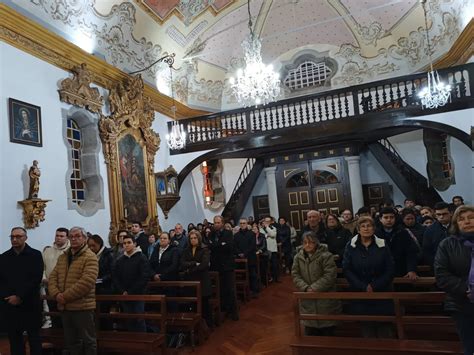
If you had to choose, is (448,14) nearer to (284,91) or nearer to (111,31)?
(284,91)

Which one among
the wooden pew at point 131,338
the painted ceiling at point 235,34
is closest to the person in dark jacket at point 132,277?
the wooden pew at point 131,338

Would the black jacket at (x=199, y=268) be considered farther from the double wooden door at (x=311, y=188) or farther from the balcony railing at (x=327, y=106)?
the double wooden door at (x=311, y=188)

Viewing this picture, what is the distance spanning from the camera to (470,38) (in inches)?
365

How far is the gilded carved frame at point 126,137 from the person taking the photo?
9055 mm

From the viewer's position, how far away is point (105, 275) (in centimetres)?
511

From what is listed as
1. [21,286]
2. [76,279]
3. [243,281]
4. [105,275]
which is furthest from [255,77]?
[21,286]

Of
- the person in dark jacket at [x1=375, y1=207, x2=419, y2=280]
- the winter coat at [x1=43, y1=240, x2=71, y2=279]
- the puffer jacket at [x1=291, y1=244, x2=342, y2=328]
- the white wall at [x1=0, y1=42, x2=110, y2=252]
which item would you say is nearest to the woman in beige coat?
the puffer jacket at [x1=291, y1=244, x2=342, y2=328]

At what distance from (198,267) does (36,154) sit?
4.11m

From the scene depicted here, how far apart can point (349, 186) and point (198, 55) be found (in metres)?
6.85

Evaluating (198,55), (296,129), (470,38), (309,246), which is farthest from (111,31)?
(470,38)

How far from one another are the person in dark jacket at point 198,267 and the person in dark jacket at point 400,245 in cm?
240

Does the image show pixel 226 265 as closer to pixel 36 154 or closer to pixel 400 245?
pixel 400 245

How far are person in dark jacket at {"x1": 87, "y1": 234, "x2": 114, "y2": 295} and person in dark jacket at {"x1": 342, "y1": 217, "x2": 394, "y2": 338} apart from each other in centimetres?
308

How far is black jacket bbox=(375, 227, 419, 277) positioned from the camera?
13.5 ft
